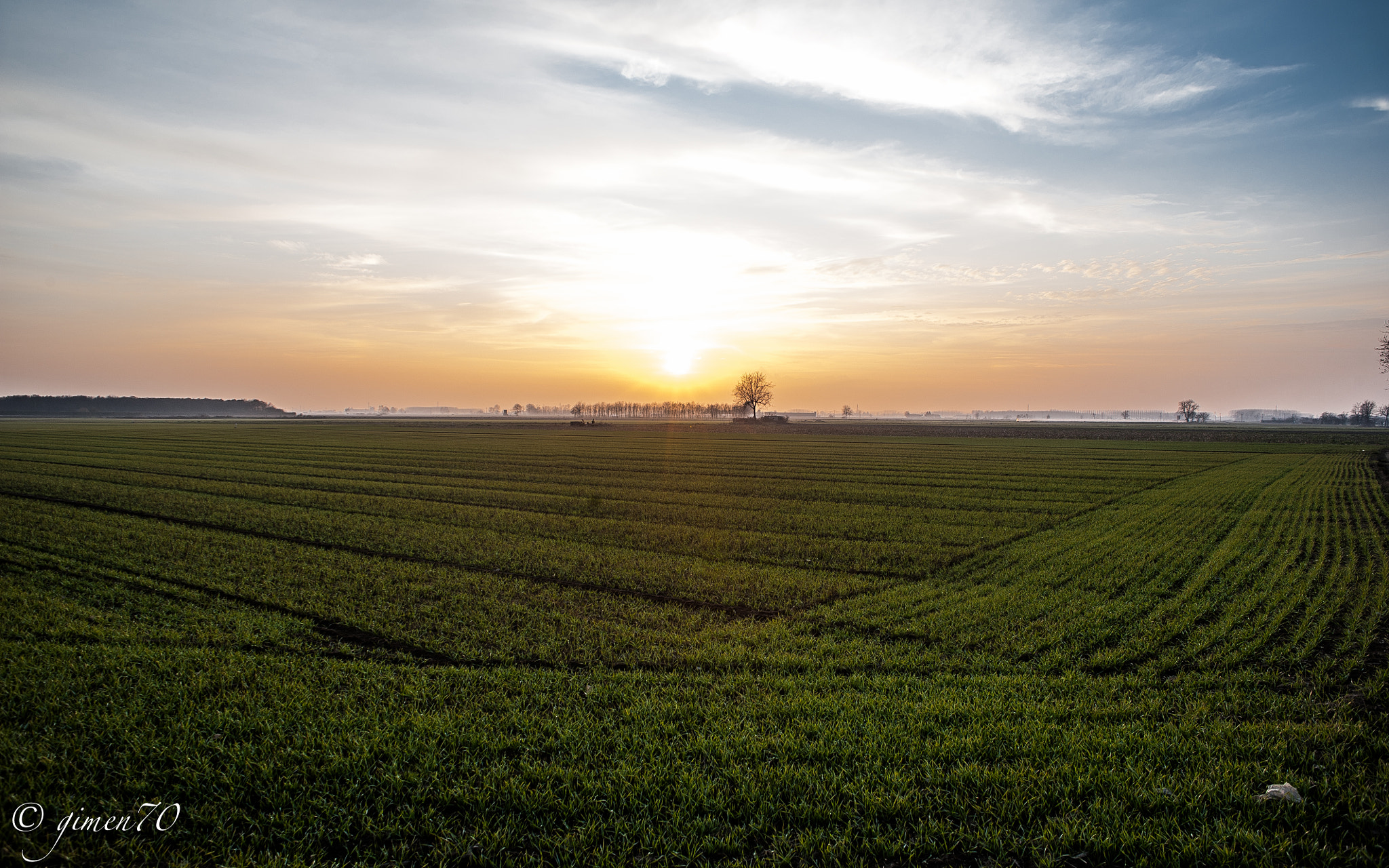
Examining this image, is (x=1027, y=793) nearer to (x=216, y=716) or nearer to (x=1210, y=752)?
(x=1210, y=752)

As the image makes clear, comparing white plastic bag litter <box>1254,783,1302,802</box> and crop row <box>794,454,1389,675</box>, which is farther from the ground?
white plastic bag litter <box>1254,783,1302,802</box>

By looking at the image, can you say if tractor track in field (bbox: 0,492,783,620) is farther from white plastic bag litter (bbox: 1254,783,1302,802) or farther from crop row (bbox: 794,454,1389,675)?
white plastic bag litter (bbox: 1254,783,1302,802)

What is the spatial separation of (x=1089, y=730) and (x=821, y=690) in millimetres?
3077

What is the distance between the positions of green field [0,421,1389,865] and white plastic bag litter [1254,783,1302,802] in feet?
0.36

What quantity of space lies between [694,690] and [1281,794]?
5.98 meters

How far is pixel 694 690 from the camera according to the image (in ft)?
26.9

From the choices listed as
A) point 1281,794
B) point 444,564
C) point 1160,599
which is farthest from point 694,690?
Result: point 1160,599

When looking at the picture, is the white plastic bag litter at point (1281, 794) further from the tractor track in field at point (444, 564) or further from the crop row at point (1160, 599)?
the tractor track in field at point (444, 564)

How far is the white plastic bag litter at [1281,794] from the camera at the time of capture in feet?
18.4

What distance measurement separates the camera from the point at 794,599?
508 inches

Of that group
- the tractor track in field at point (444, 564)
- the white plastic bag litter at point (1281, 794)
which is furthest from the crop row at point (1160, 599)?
the white plastic bag litter at point (1281, 794)

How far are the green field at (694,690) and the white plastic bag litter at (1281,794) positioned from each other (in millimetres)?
108

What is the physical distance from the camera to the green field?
5.32m

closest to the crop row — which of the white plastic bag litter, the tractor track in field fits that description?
the tractor track in field
